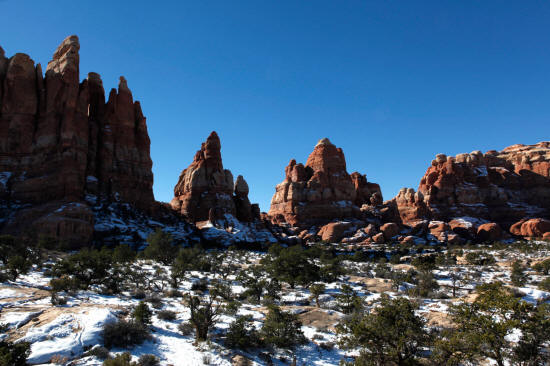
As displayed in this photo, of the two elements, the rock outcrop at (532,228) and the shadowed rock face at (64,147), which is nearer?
the shadowed rock face at (64,147)

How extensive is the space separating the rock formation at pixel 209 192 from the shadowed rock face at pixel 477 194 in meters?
51.9

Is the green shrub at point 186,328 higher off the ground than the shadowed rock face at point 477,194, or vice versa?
the shadowed rock face at point 477,194

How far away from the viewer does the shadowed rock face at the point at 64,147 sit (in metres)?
49.4

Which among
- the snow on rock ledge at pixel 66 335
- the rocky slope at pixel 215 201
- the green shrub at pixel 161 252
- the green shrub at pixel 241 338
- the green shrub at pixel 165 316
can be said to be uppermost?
the rocky slope at pixel 215 201

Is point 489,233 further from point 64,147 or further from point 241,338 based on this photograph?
point 64,147

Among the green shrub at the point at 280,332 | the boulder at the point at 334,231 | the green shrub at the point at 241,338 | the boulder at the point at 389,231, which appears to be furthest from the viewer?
the boulder at the point at 334,231

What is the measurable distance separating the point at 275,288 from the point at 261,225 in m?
53.7

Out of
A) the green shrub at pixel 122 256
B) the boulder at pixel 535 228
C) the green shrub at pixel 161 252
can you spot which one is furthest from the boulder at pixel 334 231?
the green shrub at pixel 122 256

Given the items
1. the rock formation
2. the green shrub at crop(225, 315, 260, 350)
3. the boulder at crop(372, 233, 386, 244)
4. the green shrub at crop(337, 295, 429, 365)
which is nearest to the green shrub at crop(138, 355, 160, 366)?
the green shrub at crop(225, 315, 260, 350)

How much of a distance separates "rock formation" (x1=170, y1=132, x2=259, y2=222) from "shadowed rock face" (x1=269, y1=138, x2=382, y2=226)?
18754 millimetres

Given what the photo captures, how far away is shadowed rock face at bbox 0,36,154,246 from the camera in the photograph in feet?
162

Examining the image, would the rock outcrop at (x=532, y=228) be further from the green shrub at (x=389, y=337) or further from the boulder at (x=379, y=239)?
the green shrub at (x=389, y=337)

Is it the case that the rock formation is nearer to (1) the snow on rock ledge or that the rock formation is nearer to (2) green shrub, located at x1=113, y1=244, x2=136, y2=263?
(2) green shrub, located at x1=113, y1=244, x2=136, y2=263

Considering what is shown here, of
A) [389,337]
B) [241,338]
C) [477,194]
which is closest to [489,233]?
[477,194]
